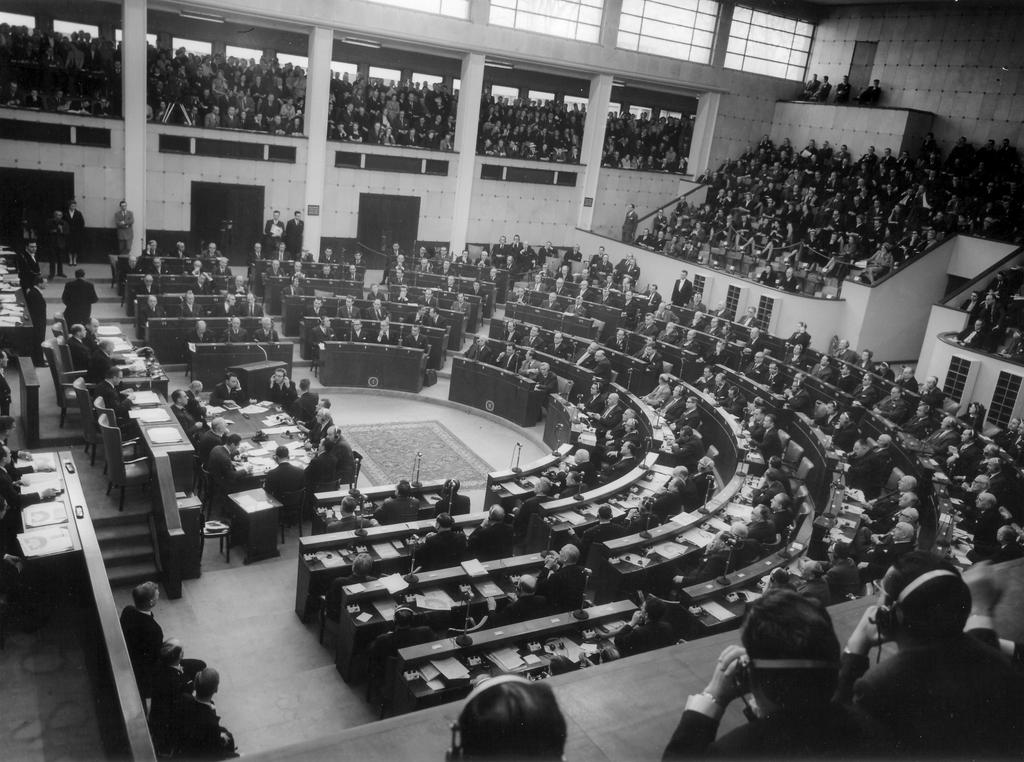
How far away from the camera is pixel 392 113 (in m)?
25.3

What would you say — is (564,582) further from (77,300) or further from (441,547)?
(77,300)

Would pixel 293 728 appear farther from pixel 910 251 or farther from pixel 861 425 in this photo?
pixel 910 251

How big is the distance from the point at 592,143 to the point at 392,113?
291 inches

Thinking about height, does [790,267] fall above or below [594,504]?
above

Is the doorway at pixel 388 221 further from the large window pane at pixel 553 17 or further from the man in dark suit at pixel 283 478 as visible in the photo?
the man in dark suit at pixel 283 478

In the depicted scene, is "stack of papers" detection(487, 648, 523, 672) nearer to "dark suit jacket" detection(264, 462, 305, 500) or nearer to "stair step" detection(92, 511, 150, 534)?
"dark suit jacket" detection(264, 462, 305, 500)

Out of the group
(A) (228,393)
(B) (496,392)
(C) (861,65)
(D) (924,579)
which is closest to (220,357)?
(A) (228,393)

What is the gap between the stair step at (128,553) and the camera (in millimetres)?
9125

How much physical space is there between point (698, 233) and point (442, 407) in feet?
41.8

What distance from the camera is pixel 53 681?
617cm

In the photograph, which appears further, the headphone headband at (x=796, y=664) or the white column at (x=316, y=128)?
the white column at (x=316, y=128)

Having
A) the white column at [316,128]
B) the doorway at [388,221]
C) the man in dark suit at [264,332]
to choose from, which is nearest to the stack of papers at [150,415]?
the man in dark suit at [264,332]

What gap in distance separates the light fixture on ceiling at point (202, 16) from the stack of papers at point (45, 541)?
20.0m

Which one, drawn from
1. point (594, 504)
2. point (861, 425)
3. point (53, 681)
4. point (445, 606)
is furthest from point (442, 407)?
point (53, 681)
